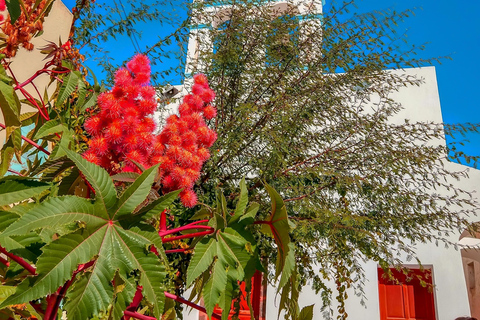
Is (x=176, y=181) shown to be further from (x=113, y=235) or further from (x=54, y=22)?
(x=54, y=22)

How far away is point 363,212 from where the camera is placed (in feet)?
9.49

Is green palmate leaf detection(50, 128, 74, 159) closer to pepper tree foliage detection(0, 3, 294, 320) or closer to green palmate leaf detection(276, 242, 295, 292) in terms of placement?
pepper tree foliage detection(0, 3, 294, 320)

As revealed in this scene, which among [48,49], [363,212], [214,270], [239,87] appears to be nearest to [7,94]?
[214,270]

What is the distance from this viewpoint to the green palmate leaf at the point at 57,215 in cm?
44

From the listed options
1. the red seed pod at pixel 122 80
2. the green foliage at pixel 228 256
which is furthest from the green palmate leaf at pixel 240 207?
the red seed pod at pixel 122 80

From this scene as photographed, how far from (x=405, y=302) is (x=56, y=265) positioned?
5878mm

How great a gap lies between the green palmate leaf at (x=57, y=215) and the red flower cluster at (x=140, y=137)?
0.95ft

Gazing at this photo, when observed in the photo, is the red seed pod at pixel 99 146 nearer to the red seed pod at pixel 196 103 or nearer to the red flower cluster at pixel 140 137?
the red flower cluster at pixel 140 137

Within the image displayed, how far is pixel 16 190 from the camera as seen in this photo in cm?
53

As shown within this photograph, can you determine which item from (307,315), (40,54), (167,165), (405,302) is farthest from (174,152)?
(405,302)

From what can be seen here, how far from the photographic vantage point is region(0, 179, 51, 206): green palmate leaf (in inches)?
20.4

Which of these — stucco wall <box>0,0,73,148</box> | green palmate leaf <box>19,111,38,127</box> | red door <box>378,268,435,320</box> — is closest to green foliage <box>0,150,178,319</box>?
green palmate leaf <box>19,111,38,127</box>

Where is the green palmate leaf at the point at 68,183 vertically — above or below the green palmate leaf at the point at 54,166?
below

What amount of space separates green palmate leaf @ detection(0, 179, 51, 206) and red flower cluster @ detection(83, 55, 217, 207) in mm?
238
